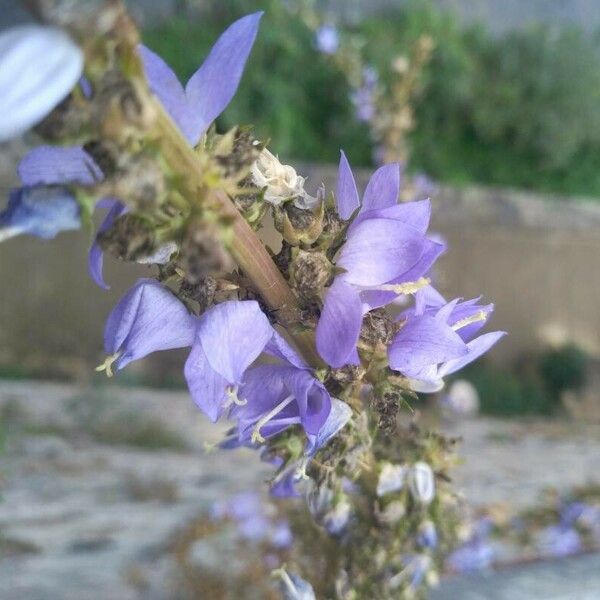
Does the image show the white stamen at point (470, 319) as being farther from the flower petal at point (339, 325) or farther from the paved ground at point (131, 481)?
the paved ground at point (131, 481)

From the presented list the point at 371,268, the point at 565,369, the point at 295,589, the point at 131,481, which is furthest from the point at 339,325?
the point at 565,369

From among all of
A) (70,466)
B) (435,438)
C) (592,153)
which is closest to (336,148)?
(592,153)

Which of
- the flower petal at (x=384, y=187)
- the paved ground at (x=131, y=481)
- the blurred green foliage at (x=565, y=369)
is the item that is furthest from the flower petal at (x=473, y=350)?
the blurred green foliage at (x=565, y=369)

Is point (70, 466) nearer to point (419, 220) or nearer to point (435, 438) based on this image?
point (435, 438)

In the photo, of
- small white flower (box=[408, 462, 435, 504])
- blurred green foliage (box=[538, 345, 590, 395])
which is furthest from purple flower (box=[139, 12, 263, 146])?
blurred green foliage (box=[538, 345, 590, 395])

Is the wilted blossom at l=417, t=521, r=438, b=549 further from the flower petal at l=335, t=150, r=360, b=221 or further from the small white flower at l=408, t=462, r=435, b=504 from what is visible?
the flower petal at l=335, t=150, r=360, b=221

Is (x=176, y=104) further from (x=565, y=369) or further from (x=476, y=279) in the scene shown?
(x=565, y=369)
